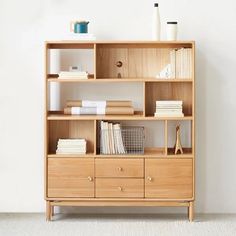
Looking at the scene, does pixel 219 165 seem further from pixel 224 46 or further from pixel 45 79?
pixel 45 79

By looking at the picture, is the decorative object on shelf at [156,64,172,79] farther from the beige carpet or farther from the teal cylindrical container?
the beige carpet

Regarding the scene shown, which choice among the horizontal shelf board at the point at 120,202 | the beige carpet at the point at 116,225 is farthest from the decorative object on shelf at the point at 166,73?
the beige carpet at the point at 116,225

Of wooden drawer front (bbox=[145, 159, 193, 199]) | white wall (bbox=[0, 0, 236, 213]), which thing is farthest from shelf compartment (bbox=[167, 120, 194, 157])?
wooden drawer front (bbox=[145, 159, 193, 199])

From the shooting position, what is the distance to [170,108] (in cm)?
471

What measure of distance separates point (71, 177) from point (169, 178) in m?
0.73

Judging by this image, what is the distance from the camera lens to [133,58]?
16.2 ft

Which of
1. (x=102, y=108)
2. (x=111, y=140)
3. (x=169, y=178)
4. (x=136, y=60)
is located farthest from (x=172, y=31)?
(x=169, y=178)

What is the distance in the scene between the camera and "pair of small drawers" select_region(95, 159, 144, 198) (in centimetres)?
471

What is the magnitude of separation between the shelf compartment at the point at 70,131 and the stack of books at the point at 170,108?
569mm

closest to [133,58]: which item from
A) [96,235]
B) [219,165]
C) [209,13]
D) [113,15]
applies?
[113,15]

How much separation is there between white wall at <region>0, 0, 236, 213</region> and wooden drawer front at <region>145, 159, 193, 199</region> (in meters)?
0.33

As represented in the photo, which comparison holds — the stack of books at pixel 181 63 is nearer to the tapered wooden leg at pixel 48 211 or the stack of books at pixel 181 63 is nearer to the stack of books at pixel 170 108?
the stack of books at pixel 170 108

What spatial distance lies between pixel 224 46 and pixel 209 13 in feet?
0.92

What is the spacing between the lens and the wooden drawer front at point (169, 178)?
470 centimetres
